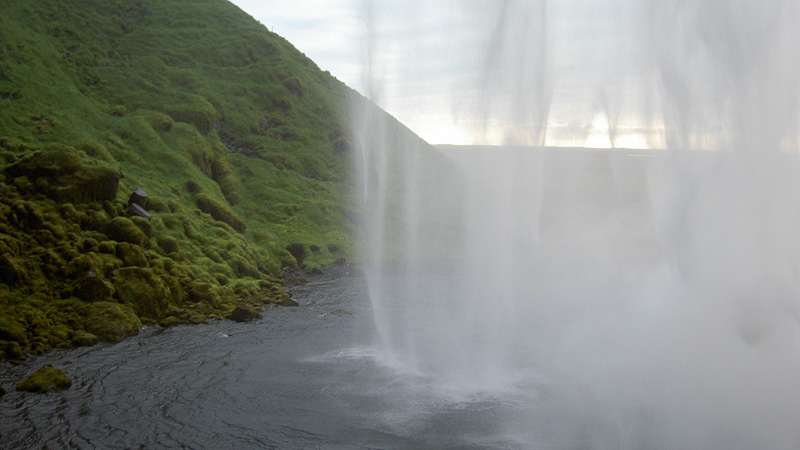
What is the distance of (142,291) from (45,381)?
26.8 ft

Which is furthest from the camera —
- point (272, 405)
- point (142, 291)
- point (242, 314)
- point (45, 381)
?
point (242, 314)

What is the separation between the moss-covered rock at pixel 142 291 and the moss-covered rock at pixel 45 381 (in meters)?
6.86

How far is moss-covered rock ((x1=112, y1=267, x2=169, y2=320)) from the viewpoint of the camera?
82.1 feet

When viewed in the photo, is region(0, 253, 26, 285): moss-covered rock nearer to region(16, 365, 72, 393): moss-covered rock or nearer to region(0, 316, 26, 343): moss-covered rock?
region(0, 316, 26, 343): moss-covered rock

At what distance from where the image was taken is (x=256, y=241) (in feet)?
133

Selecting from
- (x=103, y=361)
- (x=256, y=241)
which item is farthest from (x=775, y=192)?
(x=256, y=241)

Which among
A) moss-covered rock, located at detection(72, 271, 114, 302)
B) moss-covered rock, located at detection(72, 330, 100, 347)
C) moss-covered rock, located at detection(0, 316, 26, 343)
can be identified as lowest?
moss-covered rock, located at detection(72, 330, 100, 347)

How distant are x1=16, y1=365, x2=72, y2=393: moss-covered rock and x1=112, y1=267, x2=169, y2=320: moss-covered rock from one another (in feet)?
22.5

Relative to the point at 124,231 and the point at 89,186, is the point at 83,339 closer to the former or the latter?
the point at 124,231

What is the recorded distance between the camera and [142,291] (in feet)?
83.4

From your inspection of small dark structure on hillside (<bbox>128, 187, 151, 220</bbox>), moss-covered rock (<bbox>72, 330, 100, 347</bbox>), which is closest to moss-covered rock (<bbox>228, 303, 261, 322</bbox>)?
moss-covered rock (<bbox>72, 330, 100, 347</bbox>)

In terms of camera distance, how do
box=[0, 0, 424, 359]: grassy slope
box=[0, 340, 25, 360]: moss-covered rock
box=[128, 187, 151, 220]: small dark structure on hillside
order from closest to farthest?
box=[0, 340, 25, 360]: moss-covered rock
box=[0, 0, 424, 359]: grassy slope
box=[128, 187, 151, 220]: small dark structure on hillside

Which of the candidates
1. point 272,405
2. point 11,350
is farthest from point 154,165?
point 272,405

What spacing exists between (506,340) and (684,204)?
27.8 ft
